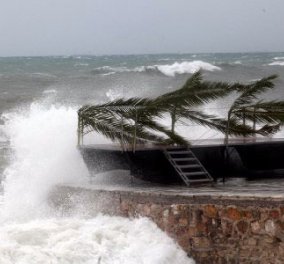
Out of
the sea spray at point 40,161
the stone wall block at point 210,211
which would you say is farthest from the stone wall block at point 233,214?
the sea spray at point 40,161

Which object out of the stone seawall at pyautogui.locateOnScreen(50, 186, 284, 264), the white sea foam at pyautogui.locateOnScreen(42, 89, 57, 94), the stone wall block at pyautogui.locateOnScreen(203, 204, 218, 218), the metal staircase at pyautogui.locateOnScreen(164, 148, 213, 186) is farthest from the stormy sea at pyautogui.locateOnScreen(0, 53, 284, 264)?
the white sea foam at pyautogui.locateOnScreen(42, 89, 57, 94)

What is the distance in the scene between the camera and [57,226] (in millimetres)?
10742

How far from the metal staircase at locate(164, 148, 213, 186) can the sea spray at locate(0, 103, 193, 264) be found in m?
Answer: 1.66

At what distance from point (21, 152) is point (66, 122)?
115 cm

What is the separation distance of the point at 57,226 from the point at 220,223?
255 cm

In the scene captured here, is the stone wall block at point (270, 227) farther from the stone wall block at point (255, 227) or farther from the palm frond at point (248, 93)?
the palm frond at point (248, 93)

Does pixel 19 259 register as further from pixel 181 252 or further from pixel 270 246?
pixel 270 246

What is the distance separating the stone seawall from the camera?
9.34 m

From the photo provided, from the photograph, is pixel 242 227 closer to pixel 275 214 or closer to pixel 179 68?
pixel 275 214

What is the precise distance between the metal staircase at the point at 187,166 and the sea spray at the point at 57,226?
1.66 meters

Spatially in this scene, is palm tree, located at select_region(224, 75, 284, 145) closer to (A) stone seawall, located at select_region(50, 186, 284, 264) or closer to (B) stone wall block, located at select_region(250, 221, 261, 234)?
(A) stone seawall, located at select_region(50, 186, 284, 264)

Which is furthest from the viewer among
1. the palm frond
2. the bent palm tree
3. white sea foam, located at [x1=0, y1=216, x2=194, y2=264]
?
the palm frond

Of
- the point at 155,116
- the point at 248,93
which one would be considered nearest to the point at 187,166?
the point at 155,116

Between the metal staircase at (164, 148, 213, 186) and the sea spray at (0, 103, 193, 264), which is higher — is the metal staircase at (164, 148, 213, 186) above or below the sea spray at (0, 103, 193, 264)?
above
